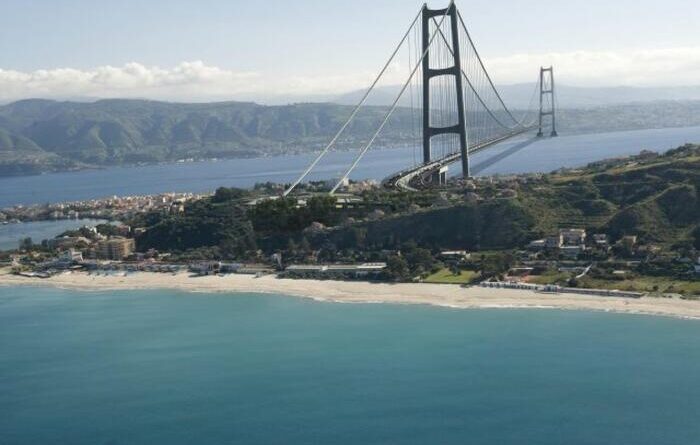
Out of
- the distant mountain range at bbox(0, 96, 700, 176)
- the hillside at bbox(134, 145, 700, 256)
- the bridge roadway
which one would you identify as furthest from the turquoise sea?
the distant mountain range at bbox(0, 96, 700, 176)

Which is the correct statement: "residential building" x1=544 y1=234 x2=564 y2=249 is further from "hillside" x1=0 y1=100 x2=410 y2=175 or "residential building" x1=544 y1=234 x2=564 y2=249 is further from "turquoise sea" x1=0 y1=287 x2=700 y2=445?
"hillside" x1=0 y1=100 x2=410 y2=175

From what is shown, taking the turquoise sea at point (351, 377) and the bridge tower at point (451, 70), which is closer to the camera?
the turquoise sea at point (351, 377)

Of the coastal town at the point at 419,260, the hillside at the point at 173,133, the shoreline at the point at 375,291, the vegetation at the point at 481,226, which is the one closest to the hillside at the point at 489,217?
the vegetation at the point at 481,226

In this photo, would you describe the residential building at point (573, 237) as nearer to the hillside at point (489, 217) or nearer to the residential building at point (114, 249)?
the hillside at point (489, 217)

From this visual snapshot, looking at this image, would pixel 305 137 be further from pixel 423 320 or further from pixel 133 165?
pixel 423 320

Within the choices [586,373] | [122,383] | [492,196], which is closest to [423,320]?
[586,373]

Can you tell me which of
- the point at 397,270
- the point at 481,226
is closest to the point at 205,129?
the point at 481,226

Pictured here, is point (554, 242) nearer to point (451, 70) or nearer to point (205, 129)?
point (451, 70)
